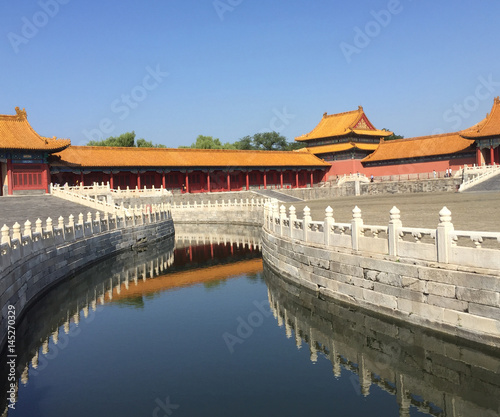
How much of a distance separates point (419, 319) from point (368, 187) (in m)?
40.9

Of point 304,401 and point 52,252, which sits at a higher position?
point 52,252

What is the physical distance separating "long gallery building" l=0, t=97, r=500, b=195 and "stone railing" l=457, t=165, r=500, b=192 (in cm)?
372

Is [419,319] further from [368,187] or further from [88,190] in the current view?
[368,187]

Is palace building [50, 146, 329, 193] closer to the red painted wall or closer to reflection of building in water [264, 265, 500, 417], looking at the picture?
the red painted wall

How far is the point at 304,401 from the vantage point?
8461 mm

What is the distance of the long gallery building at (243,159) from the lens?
38.2 metres

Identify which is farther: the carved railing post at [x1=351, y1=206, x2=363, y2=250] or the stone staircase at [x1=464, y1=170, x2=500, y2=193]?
the stone staircase at [x1=464, y1=170, x2=500, y2=193]

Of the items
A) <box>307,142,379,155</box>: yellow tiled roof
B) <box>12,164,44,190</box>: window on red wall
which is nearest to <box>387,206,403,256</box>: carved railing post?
<box>12,164,44,190</box>: window on red wall

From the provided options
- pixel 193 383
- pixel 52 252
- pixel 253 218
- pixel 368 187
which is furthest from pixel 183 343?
pixel 368 187

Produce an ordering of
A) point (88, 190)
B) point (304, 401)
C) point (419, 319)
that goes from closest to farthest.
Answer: point (304, 401), point (419, 319), point (88, 190)

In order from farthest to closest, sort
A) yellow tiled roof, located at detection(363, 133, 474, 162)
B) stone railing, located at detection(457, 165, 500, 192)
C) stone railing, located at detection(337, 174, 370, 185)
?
stone railing, located at detection(337, 174, 370, 185)
yellow tiled roof, located at detection(363, 133, 474, 162)
stone railing, located at detection(457, 165, 500, 192)

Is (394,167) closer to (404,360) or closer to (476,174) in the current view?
(476,174)
